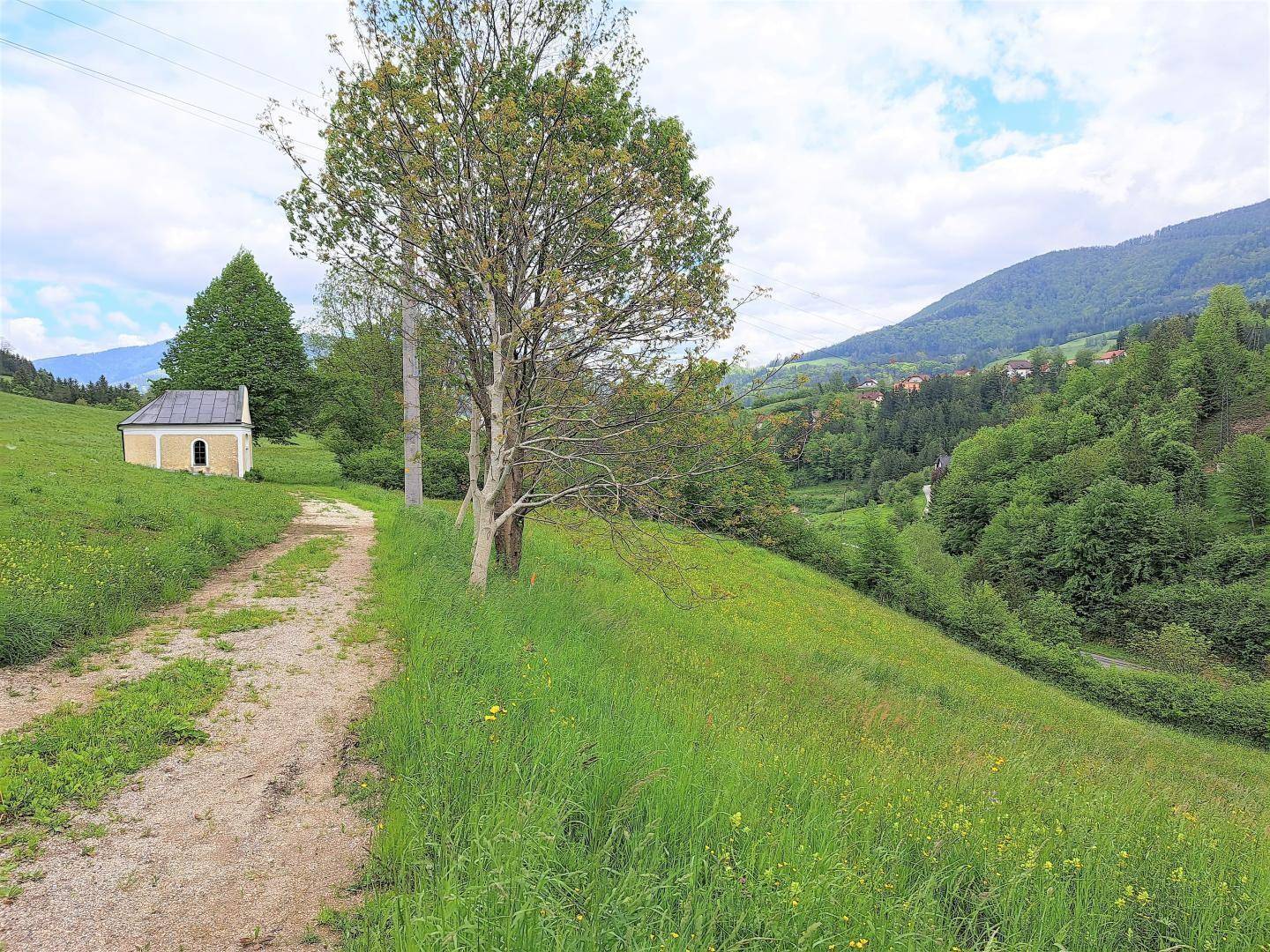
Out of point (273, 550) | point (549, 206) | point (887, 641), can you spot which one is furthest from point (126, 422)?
point (887, 641)

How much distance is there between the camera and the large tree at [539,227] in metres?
7.93

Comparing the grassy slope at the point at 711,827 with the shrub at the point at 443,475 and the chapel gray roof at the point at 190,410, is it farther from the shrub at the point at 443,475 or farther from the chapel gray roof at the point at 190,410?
the chapel gray roof at the point at 190,410

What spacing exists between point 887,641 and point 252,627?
2072cm

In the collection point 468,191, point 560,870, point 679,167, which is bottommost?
point 560,870

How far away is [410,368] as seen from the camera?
1449 centimetres

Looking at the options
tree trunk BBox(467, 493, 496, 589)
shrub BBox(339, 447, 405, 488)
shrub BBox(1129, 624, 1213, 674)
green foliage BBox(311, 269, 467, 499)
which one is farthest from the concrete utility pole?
shrub BBox(1129, 624, 1213, 674)

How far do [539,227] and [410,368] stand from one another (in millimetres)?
6962

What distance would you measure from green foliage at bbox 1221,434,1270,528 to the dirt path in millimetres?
87753

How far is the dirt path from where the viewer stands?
9.41 feet

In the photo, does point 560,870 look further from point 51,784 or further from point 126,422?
point 126,422

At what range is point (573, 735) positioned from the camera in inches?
174

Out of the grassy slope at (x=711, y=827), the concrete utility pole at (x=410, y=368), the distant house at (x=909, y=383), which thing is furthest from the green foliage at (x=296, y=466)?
the distant house at (x=909, y=383)

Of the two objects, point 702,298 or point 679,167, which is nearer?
point 702,298

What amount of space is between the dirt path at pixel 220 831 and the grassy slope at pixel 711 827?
1.38 ft
